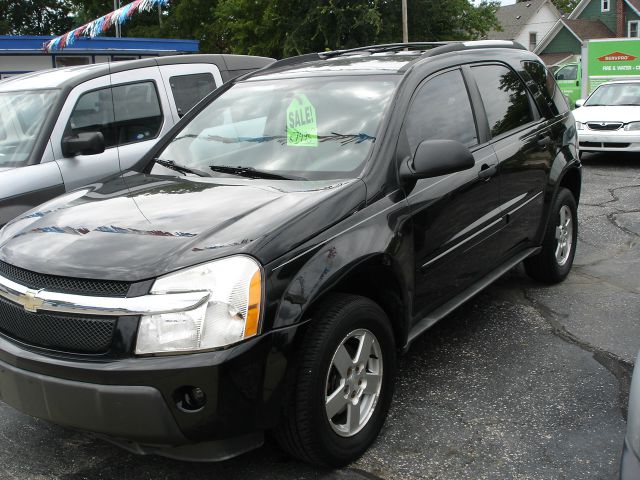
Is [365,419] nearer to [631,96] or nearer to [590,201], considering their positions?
[590,201]

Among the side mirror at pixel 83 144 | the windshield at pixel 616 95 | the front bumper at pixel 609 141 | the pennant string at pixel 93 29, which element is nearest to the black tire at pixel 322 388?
the side mirror at pixel 83 144

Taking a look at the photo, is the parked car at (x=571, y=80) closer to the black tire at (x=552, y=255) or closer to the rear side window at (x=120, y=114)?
the black tire at (x=552, y=255)

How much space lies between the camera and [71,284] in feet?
8.75

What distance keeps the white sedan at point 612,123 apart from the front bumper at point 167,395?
10323 millimetres

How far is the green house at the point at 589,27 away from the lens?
48.7 meters

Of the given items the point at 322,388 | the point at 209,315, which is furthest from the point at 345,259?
the point at 209,315

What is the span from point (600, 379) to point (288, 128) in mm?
2142

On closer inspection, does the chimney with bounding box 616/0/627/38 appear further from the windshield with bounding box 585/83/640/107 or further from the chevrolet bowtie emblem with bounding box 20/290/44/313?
the chevrolet bowtie emblem with bounding box 20/290/44/313

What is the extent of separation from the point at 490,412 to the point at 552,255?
2.08 m

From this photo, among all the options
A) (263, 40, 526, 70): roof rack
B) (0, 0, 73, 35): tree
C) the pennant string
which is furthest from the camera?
(0, 0, 73, 35): tree

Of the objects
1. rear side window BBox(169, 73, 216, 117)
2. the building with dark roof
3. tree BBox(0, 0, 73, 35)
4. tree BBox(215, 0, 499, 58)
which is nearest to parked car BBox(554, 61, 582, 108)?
tree BBox(215, 0, 499, 58)

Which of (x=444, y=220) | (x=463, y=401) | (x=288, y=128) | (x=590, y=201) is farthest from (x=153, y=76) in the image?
(x=590, y=201)

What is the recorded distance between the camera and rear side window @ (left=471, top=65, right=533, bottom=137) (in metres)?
4.36

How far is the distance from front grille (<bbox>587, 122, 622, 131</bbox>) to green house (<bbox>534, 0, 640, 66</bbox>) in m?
40.0
